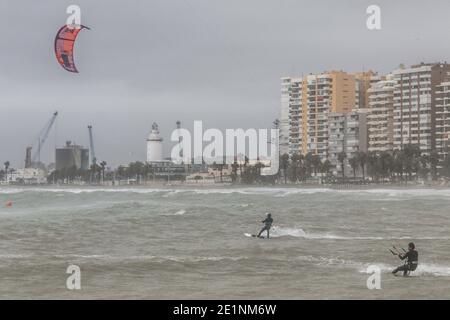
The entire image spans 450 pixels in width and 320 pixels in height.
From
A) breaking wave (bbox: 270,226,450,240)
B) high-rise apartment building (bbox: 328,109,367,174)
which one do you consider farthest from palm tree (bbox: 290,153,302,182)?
breaking wave (bbox: 270,226,450,240)

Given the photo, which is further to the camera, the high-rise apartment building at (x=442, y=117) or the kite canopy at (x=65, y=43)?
the high-rise apartment building at (x=442, y=117)

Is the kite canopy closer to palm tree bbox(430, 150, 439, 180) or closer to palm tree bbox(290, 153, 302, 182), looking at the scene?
palm tree bbox(430, 150, 439, 180)

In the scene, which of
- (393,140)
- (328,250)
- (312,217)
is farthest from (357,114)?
(328,250)

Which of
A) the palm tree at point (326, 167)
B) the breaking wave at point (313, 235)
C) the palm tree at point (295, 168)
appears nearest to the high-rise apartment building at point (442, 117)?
the palm tree at point (326, 167)


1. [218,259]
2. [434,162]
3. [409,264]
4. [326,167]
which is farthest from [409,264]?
[326,167]

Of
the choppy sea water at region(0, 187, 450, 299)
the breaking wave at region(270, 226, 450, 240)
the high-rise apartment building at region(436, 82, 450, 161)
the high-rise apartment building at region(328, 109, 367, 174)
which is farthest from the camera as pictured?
the high-rise apartment building at region(328, 109, 367, 174)

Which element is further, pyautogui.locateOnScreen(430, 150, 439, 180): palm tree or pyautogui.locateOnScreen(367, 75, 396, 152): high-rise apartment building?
pyautogui.locateOnScreen(367, 75, 396, 152): high-rise apartment building

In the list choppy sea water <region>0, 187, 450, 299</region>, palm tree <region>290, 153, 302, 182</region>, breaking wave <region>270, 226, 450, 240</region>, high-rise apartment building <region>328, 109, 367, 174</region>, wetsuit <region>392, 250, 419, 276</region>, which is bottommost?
choppy sea water <region>0, 187, 450, 299</region>

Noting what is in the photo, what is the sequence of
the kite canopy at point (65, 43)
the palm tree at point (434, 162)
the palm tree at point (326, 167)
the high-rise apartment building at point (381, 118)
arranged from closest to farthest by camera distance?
the kite canopy at point (65, 43) → the palm tree at point (434, 162) → the palm tree at point (326, 167) → the high-rise apartment building at point (381, 118)

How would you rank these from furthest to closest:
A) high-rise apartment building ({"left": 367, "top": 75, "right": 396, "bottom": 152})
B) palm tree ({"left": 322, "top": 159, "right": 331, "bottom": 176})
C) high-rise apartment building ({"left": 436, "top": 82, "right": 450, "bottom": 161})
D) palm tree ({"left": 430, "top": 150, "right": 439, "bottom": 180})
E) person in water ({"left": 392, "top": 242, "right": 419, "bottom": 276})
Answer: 1. high-rise apartment building ({"left": 367, "top": 75, "right": 396, "bottom": 152})
2. palm tree ({"left": 322, "top": 159, "right": 331, "bottom": 176})
3. high-rise apartment building ({"left": 436, "top": 82, "right": 450, "bottom": 161})
4. palm tree ({"left": 430, "top": 150, "right": 439, "bottom": 180})
5. person in water ({"left": 392, "top": 242, "right": 419, "bottom": 276})

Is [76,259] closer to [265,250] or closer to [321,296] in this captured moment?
[265,250]

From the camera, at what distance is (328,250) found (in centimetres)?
2917

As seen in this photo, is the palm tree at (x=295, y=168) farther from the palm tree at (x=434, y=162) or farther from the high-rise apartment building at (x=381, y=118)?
the palm tree at (x=434, y=162)

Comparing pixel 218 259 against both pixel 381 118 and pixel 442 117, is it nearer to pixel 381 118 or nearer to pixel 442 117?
pixel 442 117
